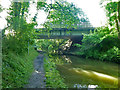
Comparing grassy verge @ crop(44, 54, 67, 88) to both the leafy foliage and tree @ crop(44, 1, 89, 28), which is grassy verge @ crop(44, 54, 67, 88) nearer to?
tree @ crop(44, 1, 89, 28)

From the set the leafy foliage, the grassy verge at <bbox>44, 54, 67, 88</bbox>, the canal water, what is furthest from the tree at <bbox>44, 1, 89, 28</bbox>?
the leafy foliage

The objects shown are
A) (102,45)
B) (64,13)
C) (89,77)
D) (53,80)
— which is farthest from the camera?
(102,45)

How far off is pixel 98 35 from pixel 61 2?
60.4ft

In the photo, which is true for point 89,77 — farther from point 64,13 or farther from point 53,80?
point 64,13

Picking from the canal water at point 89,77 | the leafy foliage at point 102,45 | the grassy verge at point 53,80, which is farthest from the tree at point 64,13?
the leafy foliage at point 102,45

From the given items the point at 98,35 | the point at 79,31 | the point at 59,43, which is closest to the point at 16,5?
the point at 98,35

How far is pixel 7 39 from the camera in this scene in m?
9.67

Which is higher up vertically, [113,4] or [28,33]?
[113,4]

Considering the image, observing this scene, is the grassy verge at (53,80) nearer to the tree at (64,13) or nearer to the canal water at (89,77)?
the canal water at (89,77)

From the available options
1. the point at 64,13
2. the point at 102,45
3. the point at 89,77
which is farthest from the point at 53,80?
the point at 102,45

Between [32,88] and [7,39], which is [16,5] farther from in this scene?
[32,88]

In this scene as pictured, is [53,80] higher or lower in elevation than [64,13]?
lower

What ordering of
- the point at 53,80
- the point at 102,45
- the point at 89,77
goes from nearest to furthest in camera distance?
the point at 53,80, the point at 89,77, the point at 102,45

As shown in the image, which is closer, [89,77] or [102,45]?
[89,77]
